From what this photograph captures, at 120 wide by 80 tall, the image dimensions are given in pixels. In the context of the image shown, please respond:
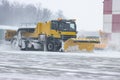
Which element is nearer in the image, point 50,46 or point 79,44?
point 79,44

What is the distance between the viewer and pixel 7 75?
10711mm

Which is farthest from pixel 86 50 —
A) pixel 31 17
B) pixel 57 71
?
pixel 31 17

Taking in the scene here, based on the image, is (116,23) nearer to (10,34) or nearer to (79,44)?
(79,44)

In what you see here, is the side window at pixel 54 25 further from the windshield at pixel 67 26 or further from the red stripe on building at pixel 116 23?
the red stripe on building at pixel 116 23

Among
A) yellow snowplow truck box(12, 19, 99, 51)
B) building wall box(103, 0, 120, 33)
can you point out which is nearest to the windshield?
yellow snowplow truck box(12, 19, 99, 51)

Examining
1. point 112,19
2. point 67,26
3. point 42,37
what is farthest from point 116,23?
point 42,37

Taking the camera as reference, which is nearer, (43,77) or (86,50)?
(43,77)

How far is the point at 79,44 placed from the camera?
76.7 feet

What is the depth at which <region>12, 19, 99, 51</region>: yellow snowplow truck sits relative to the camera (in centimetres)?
2338

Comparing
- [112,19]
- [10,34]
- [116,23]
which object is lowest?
[10,34]

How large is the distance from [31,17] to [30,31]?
41.4 metres

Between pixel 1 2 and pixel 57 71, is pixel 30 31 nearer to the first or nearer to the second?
pixel 57 71

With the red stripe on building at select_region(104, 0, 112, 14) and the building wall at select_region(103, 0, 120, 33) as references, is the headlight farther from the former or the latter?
the red stripe on building at select_region(104, 0, 112, 14)

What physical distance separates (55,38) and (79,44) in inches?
79.0
